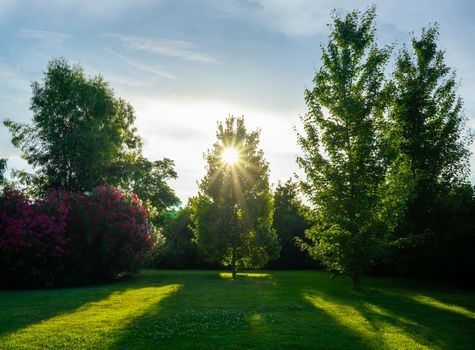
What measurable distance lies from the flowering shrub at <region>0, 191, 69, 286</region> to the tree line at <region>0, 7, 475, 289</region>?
34.3ft

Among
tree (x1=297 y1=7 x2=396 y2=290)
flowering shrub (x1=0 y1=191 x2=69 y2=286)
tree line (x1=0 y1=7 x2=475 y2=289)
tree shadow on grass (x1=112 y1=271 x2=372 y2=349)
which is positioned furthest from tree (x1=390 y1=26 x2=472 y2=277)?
flowering shrub (x1=0 y1=191 x2=69 y2=286)

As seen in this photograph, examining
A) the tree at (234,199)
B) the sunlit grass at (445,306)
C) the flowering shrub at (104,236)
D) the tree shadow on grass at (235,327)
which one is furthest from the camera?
the tree at (234,199)

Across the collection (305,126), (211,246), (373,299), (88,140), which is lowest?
(373,299)

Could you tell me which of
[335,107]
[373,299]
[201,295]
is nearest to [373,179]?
[335,107]

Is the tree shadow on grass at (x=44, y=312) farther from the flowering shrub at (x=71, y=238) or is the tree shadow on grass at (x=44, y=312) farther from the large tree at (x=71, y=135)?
the large tree at (x=71, y=135)

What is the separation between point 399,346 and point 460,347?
156 cm

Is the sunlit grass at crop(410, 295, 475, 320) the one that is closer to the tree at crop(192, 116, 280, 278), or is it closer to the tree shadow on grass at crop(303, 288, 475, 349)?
the tree shadow on grass at crop(303, 288, 475, 349)

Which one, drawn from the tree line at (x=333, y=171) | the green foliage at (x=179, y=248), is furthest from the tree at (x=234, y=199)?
the green foliage at (x=179, y=248)

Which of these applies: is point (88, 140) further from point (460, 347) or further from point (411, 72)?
point (460, 347)

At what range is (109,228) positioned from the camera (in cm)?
2781

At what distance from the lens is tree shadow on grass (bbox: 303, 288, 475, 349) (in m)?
10.4

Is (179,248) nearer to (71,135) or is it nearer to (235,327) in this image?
(71,135)

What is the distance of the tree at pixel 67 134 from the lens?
131 ft

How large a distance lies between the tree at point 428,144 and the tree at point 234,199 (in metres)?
10.7
